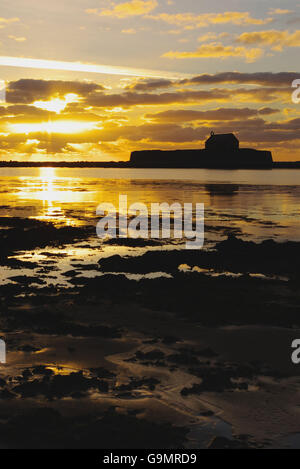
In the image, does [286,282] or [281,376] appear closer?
[281,376]

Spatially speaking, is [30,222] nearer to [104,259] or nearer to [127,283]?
[104,259]

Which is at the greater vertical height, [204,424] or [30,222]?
[30,222]

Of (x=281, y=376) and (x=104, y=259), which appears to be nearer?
(x=281, y=376)

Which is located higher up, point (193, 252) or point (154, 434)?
point (193, 252)

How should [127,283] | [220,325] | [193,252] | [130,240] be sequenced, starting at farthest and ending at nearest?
[130,240], [193,252], [127,283], [220,325]

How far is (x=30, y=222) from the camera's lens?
106ft

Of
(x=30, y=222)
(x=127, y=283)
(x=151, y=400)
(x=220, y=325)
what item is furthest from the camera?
(x=30, y=222)

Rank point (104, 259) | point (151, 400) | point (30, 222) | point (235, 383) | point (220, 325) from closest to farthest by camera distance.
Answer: point (151, 400) → point (235, 383) → point (220, 325) → point (104, 259) → point (30, 222)

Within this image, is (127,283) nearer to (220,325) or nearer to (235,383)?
(220,325)

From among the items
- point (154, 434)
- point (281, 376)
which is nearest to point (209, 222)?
point (281, 376)

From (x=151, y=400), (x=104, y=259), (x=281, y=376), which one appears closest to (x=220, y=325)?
(x=281, y=376)

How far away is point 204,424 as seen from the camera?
727 cm

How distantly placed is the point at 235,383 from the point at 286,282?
843 cm

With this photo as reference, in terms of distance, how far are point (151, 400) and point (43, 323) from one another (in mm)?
4726
